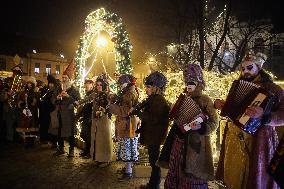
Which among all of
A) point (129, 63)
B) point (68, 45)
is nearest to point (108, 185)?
point (129, 63)

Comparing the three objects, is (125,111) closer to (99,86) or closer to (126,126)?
(126,126)

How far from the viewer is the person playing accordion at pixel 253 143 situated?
4621 mm

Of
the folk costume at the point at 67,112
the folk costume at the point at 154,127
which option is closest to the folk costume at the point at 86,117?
the folk costume at the point at 67,112

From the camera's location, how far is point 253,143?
484 cm

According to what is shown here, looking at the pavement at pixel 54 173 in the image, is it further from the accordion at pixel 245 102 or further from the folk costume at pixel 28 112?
the accordion at pixel 245 102

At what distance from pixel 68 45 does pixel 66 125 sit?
64.4 m

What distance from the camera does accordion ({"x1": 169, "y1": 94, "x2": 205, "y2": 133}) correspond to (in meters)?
5.21

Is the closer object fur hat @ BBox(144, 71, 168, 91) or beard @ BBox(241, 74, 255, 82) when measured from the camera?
beard @ BBox(241, 74, 255, 82)

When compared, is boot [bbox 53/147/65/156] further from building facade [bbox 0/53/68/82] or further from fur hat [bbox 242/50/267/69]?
building facade [bbox 0/53/68/82]

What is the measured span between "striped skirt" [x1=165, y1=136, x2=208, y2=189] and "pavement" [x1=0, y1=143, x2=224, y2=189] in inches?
78.7

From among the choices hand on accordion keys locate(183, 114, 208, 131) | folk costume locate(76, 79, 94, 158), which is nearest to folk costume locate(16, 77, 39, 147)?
folk costume locate(76, 79, 94, 158)

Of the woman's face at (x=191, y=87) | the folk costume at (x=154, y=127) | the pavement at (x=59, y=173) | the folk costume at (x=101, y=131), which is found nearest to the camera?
the woman's face at (x=191, y=87)

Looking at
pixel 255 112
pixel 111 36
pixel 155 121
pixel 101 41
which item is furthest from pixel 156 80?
pixel 101 41

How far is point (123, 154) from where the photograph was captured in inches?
332
